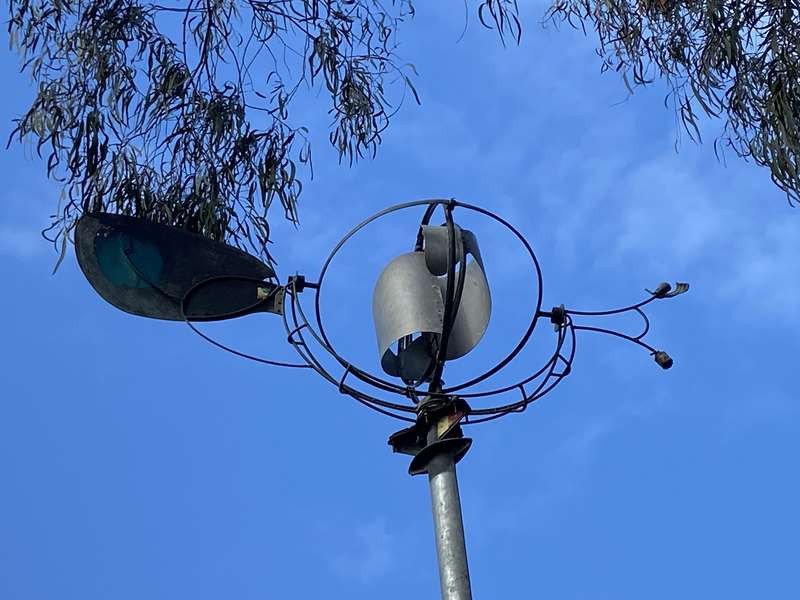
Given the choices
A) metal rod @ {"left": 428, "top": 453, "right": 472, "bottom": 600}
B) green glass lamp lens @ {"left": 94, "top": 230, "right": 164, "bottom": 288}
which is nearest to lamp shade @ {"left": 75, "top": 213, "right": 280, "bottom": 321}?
green glass lamp lens @ {"left": 94, "top": 230, "right": 164, "bottom": 288}

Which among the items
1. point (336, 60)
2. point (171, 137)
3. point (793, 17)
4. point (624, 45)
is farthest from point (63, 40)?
point (793, 17)

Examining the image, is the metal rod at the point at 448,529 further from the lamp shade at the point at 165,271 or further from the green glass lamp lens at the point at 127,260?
the green glass lamp lens at the point at 127,260

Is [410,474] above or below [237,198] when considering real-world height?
below

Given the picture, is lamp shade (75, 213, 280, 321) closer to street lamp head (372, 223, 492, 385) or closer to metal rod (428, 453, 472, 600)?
street lamp head (372, 223, 492, 385)

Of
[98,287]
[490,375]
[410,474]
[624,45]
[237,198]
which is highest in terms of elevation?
[624,45]

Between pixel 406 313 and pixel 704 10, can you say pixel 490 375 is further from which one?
pixel 704 10

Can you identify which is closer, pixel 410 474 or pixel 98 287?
pixel 410 474

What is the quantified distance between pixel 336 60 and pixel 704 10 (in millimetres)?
1309

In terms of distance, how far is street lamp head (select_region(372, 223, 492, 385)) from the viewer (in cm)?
282

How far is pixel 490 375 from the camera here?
281 centimetres

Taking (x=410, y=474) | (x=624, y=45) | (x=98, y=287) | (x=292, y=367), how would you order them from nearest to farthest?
1. (x=410, y=474)
2. (x=292, y=367)
3. (x=98, y=287)
4. (x=624, y=45)

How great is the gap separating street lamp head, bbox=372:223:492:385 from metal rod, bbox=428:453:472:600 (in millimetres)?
247

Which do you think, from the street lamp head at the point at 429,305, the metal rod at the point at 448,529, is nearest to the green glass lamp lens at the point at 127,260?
the street lamp head at the point at 429,305

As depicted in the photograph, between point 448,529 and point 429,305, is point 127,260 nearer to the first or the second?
point 429,305
